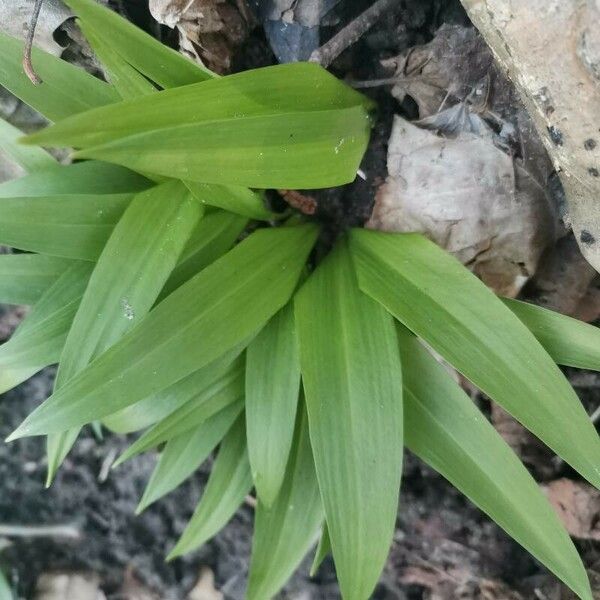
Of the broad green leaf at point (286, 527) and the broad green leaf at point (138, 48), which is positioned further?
the broad green leaf at point (286, 527)

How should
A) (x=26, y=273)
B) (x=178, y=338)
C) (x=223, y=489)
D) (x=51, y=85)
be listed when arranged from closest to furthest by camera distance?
1. (x=178, y=338)
2. (x=51, y=85)
3. (x=26, y=273)
4. (x=223, y=489)

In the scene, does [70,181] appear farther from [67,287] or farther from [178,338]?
[178,338]

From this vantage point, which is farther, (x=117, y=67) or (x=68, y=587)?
(x=68, y=587)

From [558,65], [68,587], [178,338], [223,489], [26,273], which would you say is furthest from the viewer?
[68,587]

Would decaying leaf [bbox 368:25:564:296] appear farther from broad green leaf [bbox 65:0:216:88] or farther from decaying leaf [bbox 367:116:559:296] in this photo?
broad green leaf [bbox 65:0:216:88]

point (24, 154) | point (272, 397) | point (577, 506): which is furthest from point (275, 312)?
point (577, 506)

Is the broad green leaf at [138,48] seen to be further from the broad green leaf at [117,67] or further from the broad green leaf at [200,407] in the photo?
the broad green leaf at [200,407]

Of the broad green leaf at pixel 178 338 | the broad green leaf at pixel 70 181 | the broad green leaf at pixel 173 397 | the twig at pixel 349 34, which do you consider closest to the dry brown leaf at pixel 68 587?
the broad green leaf at pixel 173 397

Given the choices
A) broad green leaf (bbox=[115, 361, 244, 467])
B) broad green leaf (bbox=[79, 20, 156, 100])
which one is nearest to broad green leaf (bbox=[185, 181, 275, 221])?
broad green leaf (bbox=[79, 20, 156, 100])
